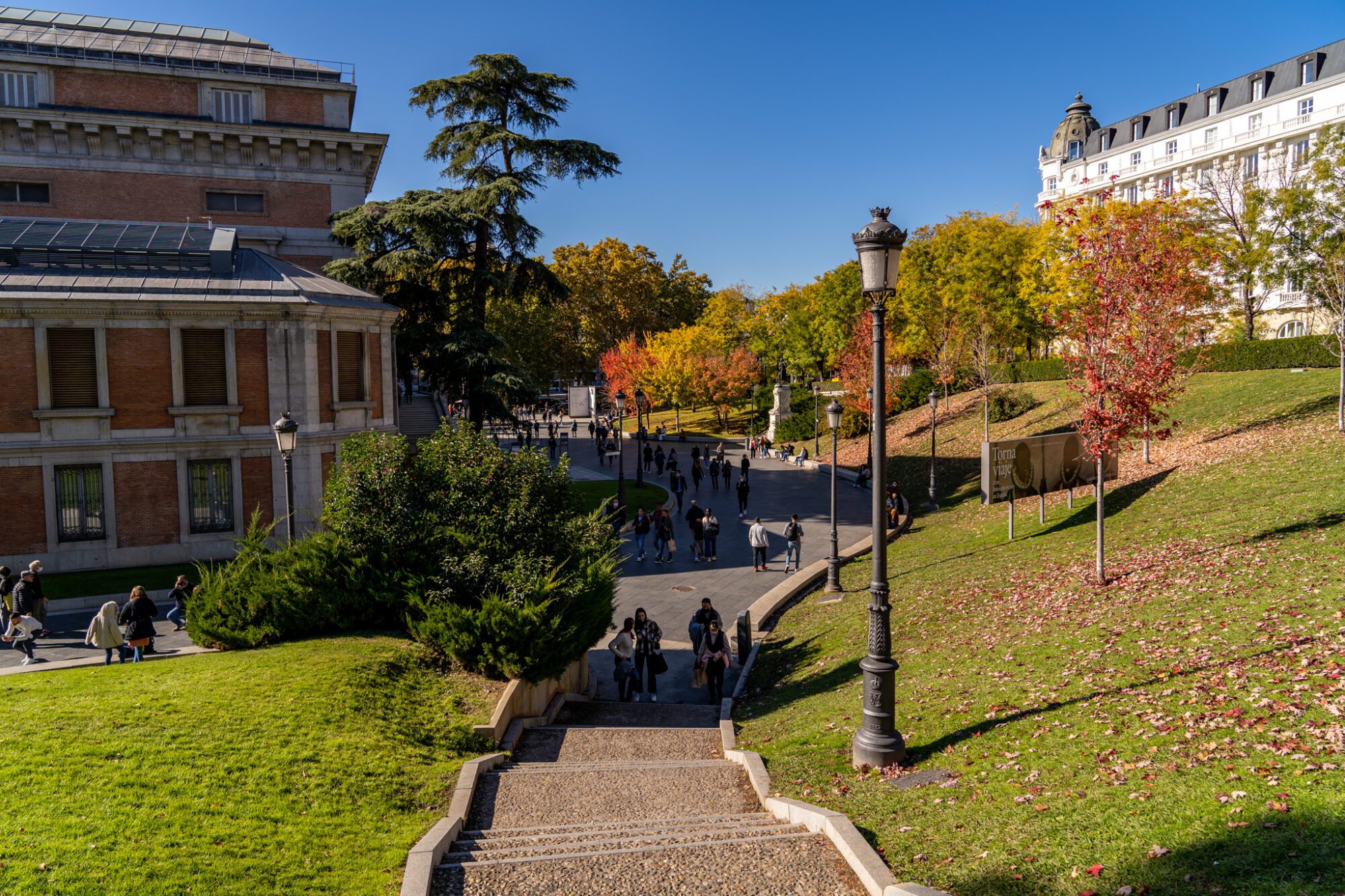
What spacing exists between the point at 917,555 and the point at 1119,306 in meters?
8.83

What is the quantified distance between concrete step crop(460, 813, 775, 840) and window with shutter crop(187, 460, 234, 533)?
16.6m

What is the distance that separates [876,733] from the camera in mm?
8891

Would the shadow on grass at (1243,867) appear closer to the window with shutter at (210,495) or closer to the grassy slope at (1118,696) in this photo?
the grassy slope at (1118,696)

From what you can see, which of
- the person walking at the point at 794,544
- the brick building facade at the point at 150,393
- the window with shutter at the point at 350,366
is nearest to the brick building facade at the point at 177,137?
the brick building facade at the point at 150,393

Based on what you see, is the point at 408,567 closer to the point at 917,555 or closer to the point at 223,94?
the point at 917,555

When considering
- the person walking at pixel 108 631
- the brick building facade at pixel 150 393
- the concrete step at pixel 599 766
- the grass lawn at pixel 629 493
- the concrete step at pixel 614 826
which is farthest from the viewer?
the grass lawn at pixel 629 493

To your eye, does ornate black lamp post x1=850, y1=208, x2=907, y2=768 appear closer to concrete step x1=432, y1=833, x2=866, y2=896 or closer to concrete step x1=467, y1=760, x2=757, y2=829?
concrete step x1=467, y1=760, x2=757, y2=829

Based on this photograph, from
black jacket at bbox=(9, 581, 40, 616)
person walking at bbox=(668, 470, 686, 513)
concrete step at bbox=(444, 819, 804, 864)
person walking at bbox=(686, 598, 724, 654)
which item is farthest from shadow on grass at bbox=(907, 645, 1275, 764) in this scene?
person walking at bbox=(668, 470, 686, 513)

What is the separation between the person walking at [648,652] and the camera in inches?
585

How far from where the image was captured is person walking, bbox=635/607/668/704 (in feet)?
48.7

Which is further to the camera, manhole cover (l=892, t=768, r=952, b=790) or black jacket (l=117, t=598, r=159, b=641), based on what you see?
black jacket (l=117, t=598, r=159, b=641)

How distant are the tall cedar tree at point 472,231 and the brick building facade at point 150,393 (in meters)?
5.91

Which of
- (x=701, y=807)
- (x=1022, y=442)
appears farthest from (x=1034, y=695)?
(x=1022, y=442)

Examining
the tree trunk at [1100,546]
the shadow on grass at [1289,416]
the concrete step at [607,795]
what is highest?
the shadow on grass at [1289,416]
